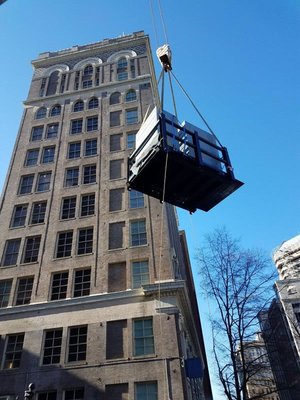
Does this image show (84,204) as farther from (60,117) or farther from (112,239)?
(60,117)

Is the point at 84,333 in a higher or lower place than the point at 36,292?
lower

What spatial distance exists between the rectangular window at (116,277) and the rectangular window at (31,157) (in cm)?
1488

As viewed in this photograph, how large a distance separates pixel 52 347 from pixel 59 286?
4.39m

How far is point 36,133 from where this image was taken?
37156mm

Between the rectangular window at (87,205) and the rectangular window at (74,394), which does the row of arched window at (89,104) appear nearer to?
the rectangular window at (87,205)

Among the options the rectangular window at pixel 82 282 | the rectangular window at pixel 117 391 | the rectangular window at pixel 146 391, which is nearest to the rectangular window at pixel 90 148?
the rectangular window at pixel 82 282

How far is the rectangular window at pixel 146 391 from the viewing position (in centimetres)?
1947

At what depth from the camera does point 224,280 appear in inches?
1067

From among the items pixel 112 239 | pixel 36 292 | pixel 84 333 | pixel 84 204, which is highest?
pixel 84 204

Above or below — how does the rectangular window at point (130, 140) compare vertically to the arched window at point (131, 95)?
below

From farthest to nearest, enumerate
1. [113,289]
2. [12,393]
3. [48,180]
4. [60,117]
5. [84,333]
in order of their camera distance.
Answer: [60,117] → [48,180] → [113,289] → [84,333] → [12,393]

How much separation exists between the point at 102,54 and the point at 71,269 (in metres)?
31.4

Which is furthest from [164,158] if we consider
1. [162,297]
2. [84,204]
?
[84,204]

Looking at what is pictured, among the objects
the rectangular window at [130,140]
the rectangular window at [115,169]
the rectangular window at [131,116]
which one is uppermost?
the rectangular window at [131,116]
